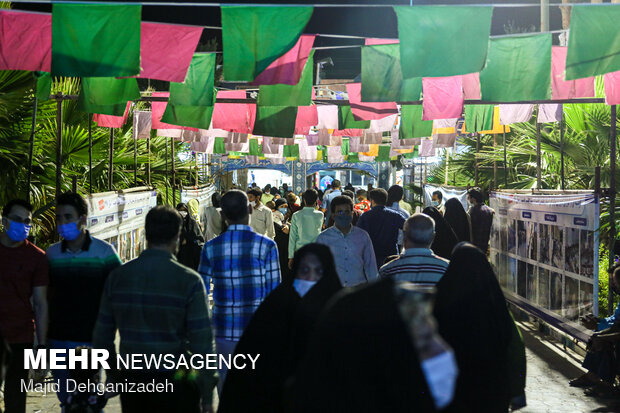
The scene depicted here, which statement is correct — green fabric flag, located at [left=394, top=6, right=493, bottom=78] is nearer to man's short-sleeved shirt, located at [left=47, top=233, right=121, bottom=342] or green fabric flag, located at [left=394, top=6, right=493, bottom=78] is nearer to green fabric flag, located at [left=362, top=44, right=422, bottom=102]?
green fabric flag, located at [left=362, top=44, right=422, bottom=102]

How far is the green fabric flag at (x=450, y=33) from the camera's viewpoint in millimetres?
8383

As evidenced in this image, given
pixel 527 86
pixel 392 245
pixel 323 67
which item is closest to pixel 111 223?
pixel 392 245

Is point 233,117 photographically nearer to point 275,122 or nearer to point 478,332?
point 275,122

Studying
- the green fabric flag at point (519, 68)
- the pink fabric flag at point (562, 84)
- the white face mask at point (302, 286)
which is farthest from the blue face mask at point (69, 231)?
the pink fabric flag at point (562, 84)

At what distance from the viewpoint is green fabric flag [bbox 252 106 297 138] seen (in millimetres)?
11930

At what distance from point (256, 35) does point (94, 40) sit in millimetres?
1587

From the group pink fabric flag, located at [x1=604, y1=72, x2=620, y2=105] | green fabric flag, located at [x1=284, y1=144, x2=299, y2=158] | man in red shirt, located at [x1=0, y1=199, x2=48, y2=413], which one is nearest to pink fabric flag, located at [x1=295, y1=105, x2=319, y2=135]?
pink fabric flag, located at [x1=604, y1=72, x2=620, y2=105]

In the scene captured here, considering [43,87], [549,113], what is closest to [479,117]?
[549,113]

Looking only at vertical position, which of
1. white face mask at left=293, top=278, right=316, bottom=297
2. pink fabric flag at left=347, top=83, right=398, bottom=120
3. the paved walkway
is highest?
pink fabric flag at left=347, top=83, right=398, bottom=120

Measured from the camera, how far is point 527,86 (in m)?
9.40

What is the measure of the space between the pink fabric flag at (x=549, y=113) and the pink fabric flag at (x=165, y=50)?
5.33 meters

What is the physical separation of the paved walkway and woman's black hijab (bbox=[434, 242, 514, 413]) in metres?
2.79

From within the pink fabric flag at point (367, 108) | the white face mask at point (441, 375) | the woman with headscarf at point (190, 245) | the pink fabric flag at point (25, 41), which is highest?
the pink fabric flag at point (25, 41)

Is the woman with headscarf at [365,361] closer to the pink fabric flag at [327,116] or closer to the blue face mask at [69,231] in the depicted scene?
the blue face mask at [69,231]
